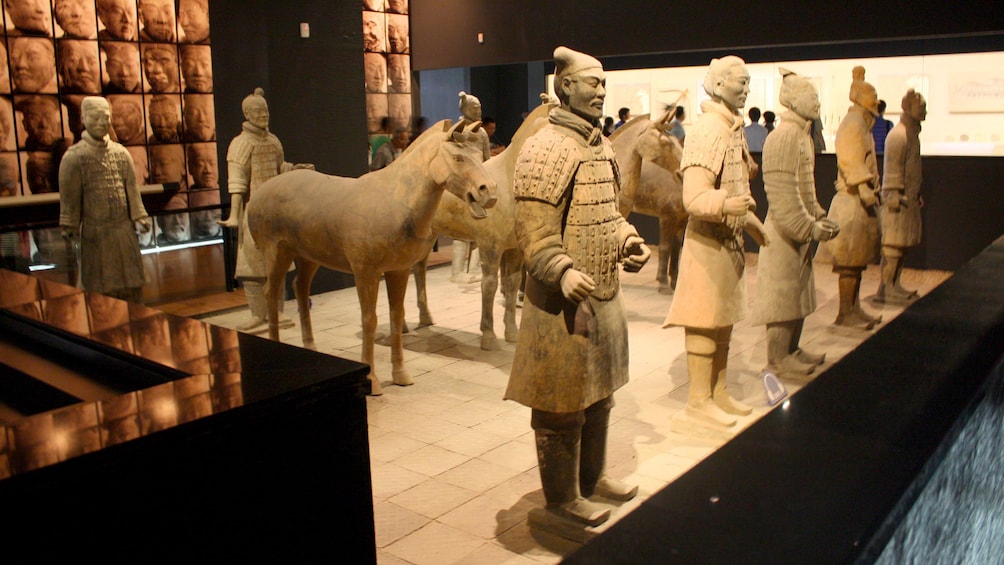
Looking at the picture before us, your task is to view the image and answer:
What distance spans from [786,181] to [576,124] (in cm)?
251

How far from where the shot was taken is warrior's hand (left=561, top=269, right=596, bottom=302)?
141 inches

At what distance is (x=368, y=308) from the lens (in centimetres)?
623

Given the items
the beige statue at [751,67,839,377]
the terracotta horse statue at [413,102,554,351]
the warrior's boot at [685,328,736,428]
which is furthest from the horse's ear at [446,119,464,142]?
the beige statue at [751,67,839,377]

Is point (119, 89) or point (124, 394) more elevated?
point (119, 89)

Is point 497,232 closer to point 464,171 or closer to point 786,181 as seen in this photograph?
point 464,171

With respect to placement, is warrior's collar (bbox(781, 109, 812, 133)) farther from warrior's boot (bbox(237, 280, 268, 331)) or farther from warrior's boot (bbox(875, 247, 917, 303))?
warrior's boot (bbox(237, 280, 268, 331))

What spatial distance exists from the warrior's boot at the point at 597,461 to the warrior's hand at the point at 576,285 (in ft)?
2.29

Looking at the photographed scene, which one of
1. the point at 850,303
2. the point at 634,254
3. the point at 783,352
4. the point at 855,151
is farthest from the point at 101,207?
the point at 850,303

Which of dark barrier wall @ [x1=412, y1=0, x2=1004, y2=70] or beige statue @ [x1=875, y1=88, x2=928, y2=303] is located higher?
dark barrier wall @ [x1=412, y1=0, x2=1004, y2=70]

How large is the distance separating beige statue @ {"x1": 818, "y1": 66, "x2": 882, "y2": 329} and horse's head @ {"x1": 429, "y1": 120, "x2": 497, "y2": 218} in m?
3.44

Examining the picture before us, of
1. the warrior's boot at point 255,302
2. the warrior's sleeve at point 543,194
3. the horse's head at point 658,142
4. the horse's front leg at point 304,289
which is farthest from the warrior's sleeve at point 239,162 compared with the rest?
the warrior's sleeve at point 543,194

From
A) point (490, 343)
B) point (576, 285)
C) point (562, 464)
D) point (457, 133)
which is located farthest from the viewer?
point (490, 343)

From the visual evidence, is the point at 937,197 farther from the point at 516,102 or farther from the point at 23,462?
the point at 23,462

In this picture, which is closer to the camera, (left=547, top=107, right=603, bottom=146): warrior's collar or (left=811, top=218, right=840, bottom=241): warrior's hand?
(left=547, top=107, right=603, bottom=146): warrior's collar
